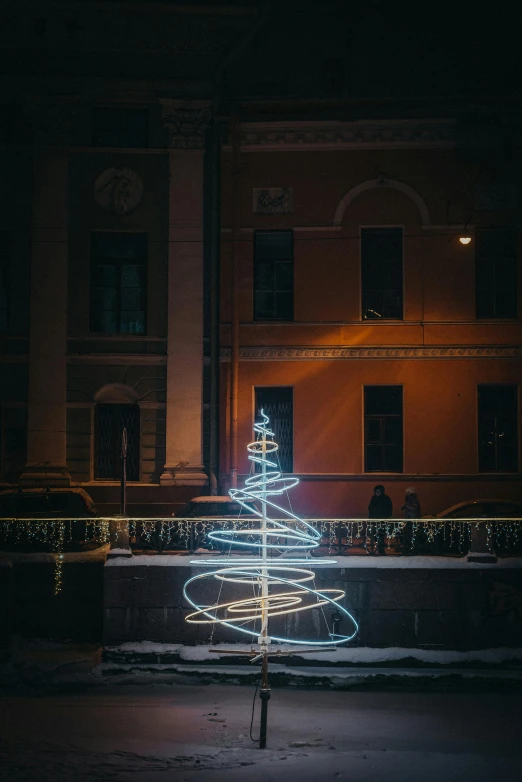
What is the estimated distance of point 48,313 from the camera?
2469 centimetres

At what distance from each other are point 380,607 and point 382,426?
971 centimetres

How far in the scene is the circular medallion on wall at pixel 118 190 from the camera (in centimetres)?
2495

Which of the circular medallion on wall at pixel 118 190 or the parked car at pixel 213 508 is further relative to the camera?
the circular medallion on wall at pixel 118 190

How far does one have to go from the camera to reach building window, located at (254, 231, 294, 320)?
25281 mm

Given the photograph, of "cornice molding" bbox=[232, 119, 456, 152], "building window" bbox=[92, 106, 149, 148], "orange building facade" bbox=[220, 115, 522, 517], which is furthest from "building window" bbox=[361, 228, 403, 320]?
"building window" bbox=[92, 106, 149, 148]

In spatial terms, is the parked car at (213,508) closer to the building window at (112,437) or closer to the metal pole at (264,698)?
the building window at (112,437)

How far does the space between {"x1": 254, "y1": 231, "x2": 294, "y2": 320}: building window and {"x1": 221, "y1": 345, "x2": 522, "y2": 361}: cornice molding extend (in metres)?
1.00

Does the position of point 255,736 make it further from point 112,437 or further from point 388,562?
point 112,437

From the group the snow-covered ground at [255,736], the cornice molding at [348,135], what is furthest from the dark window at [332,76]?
the snow-covered ground at [255,736]

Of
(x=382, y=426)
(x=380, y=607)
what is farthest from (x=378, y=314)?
(x=380, y=607)

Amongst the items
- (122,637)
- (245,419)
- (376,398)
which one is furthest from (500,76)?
(122,637)

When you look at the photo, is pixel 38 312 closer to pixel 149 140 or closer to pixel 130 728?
pixel 149 140

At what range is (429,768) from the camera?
37.5ft

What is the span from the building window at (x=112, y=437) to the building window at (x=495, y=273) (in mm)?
9614
